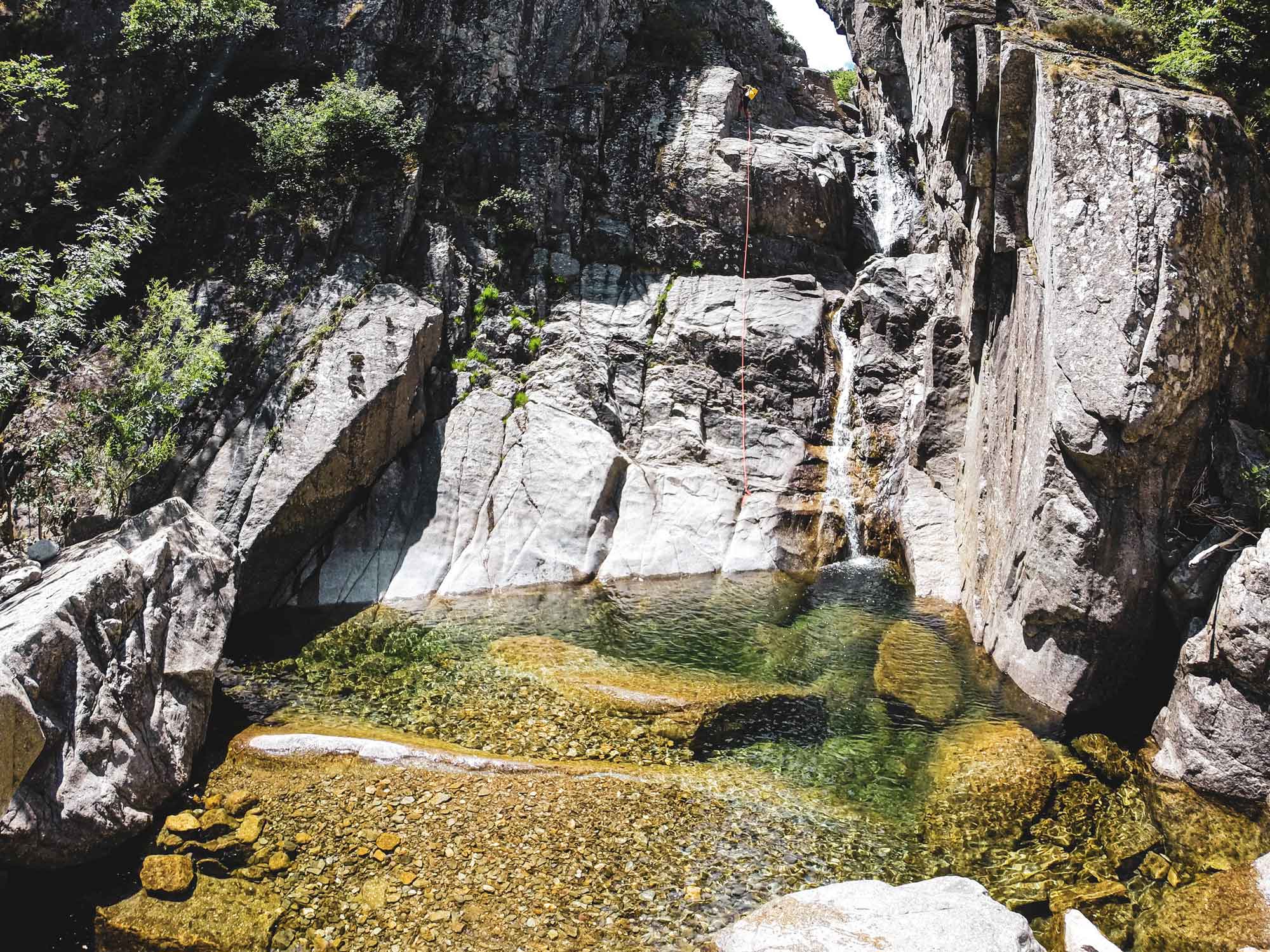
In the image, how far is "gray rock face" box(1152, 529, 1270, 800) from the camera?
32.3 ft

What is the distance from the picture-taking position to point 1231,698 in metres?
10.2

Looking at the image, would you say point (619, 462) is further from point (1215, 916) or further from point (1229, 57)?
point (1215, 916)

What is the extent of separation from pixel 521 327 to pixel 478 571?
9.14m

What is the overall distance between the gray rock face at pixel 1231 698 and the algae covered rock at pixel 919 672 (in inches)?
123

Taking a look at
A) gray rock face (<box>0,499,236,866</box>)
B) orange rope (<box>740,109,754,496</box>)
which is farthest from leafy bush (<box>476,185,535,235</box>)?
gray rock face (<box>0,499,236,866</box>)

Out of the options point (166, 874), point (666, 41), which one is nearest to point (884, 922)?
point (166, 874)

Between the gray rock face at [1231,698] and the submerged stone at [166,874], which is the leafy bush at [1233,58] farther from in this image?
the submerged stone at [166,874]

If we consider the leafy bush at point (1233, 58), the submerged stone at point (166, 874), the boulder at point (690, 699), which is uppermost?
the leafy bush at point (1233, 58)

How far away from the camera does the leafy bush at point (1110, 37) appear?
1486 cm

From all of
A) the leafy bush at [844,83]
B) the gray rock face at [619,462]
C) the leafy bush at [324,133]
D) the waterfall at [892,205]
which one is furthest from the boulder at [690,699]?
the leafy bush at [844,83]

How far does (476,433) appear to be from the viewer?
21.4m

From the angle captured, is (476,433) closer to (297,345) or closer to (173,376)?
(297,345)

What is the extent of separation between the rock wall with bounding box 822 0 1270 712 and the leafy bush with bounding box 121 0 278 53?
69.8 feet

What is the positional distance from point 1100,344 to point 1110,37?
25.6 feet
